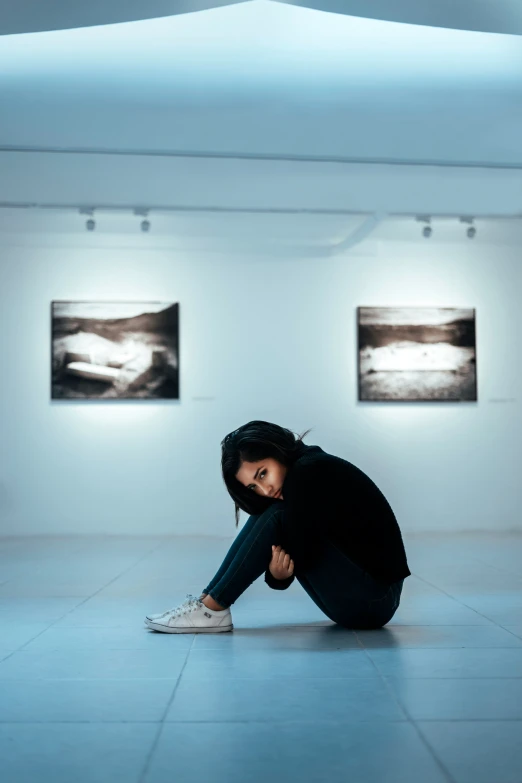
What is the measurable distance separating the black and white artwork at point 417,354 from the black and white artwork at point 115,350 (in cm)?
194

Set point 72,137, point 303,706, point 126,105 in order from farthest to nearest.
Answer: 1. point 72,137
2. point 126,105
3. point 303,706

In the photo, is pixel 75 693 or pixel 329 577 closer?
pixel 75 693

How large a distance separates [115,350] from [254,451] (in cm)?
556

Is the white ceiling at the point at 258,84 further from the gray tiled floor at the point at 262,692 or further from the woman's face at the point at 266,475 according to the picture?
the gray tiled floor at the point at 262,692

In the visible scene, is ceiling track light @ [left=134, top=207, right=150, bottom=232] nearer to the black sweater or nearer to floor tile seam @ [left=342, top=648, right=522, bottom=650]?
the black sweater

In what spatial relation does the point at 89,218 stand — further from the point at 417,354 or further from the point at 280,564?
the point at 280,564

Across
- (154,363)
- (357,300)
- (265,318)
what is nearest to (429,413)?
(357,300)

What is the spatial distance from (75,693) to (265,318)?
6361 millimetres

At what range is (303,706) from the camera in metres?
2.31

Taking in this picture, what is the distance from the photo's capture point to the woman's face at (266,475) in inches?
124

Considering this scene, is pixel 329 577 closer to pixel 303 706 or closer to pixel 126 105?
pixel 303 706

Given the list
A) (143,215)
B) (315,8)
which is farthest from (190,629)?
(143,215)

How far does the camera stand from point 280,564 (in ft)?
10.1

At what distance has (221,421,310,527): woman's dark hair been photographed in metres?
3.13
